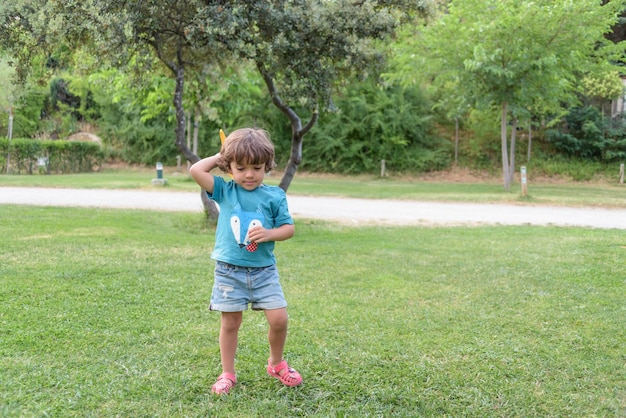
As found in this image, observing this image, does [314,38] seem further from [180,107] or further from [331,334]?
[331,334]

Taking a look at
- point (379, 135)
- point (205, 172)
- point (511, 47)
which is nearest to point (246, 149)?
point (205, 172)

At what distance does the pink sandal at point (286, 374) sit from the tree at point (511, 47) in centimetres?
1378

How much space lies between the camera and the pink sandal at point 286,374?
303cm

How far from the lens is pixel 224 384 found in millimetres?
2926

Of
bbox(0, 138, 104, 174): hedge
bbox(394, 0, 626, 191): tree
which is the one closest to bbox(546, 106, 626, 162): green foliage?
bbox(394, 0, 626, 191): tree

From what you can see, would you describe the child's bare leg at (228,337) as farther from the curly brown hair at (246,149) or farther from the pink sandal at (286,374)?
the curly brown hair at (246,149)

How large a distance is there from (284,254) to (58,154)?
21.5 m

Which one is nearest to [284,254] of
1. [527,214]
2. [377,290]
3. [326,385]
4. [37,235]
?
[377,290]

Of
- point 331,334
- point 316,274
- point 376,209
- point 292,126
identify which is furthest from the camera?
point 376,209

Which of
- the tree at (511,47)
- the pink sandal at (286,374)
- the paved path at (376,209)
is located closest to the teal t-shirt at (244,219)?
the pink sandal at (286,374)

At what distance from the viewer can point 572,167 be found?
2570 centimetres

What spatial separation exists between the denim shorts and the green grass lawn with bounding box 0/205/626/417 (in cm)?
46

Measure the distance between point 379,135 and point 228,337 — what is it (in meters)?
25.6

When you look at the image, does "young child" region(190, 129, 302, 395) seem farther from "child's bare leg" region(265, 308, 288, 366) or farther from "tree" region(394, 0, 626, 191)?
"tree" region(394, 0, 626, 191)
